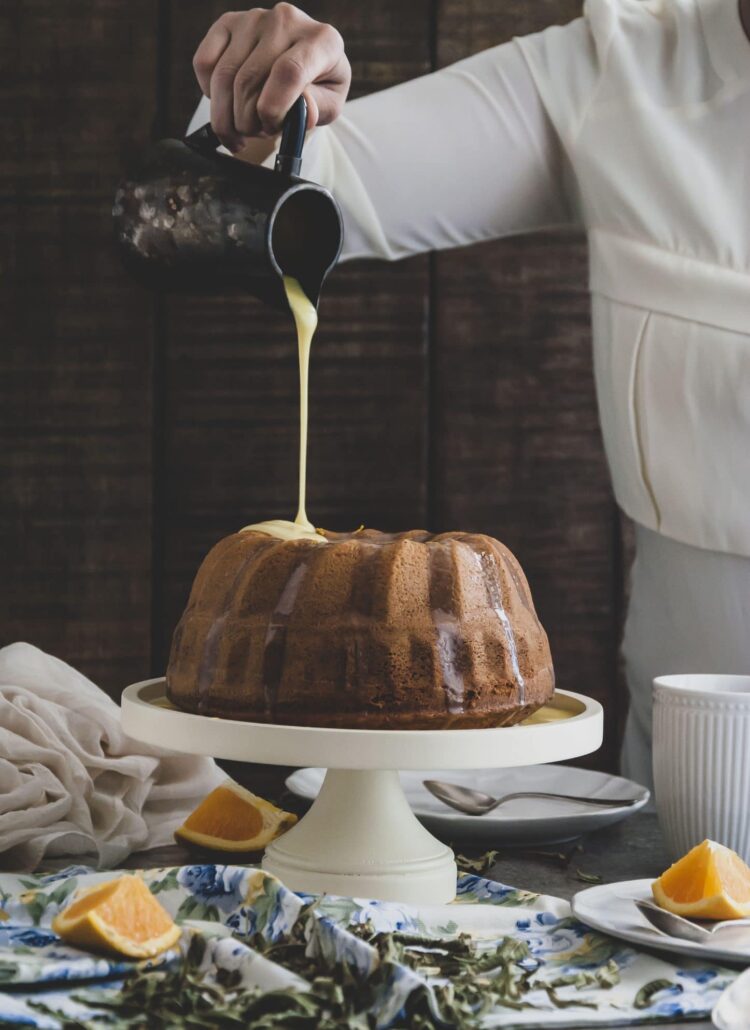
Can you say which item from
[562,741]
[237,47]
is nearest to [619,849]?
[562,741]

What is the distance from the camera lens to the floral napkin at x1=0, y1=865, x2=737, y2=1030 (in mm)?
767

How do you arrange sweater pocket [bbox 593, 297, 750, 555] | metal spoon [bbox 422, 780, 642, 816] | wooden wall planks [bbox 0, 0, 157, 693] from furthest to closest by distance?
wooden wall planks [bbox 0, 0, 157, 693]
sweater pocket [bbox 593, 297, 750, 555]
metal spoon [bbox 422, 780, 642, 816]

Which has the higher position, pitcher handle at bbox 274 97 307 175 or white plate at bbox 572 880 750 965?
pitcher handle at bbox 274 97 307 175

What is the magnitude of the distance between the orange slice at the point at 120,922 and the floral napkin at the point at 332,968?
0.01 meters

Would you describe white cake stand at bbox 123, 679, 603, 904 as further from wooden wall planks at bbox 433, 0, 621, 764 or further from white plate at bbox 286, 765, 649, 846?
wooden wall planks at bbox 433, 0, 621, 764

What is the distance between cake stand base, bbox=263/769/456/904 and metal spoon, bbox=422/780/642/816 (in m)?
0.18

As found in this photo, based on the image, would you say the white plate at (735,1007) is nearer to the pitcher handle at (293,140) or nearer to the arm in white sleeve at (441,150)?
the pitcher handle at (293,140)

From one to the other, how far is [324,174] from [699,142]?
49 centimetres

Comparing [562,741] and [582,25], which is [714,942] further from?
[582,25]

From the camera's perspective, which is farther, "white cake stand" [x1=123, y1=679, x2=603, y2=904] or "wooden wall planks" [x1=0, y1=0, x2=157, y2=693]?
Answer: "wooden wall planks" [x1=0, y1=0, x2=157, y2=693]

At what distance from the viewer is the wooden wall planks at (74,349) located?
7.31 ft

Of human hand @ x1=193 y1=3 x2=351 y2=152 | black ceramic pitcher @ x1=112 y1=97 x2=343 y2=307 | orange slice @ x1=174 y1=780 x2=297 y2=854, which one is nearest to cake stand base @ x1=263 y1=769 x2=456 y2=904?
orange slice @ x1=174 y1=780 x2=297 y2=854

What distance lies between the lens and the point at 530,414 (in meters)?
2.30

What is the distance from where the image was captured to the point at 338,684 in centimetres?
107
